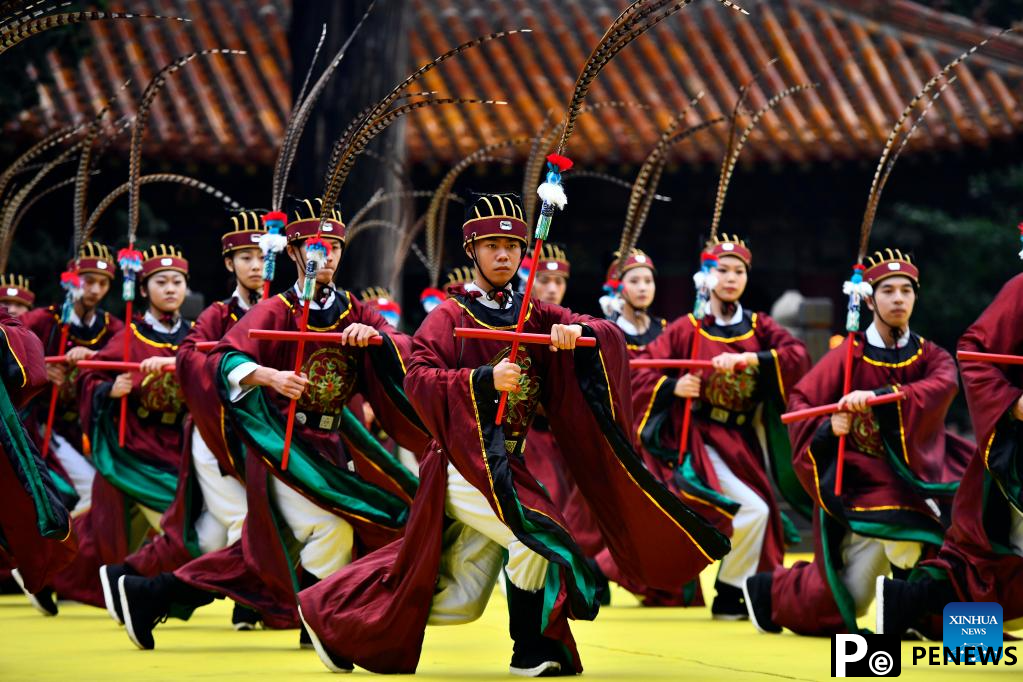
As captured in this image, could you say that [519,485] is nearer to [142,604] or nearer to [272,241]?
[272,241]

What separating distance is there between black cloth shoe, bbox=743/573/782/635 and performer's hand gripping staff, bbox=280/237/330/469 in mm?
2141

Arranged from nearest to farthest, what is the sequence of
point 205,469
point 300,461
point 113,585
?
point 300,461, point 113,585, point 205,469

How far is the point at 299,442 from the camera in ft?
23.9

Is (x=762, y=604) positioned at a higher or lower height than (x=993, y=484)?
lower

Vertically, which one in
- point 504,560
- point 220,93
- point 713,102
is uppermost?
point 220,93

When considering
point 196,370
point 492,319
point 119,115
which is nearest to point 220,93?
point 119,115

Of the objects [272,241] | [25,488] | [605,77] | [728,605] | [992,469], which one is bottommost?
[728,605]

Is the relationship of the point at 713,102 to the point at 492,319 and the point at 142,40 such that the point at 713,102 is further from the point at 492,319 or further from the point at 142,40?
the point at 492,319

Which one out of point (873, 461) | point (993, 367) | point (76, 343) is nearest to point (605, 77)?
point (76, 343)

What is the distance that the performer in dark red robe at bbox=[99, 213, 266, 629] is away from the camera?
7.61m

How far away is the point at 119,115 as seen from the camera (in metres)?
13.3

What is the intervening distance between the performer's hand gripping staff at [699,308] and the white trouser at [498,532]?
282 cm

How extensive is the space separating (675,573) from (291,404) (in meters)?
1.59

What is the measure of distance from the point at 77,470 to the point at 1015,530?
17.1 ft
